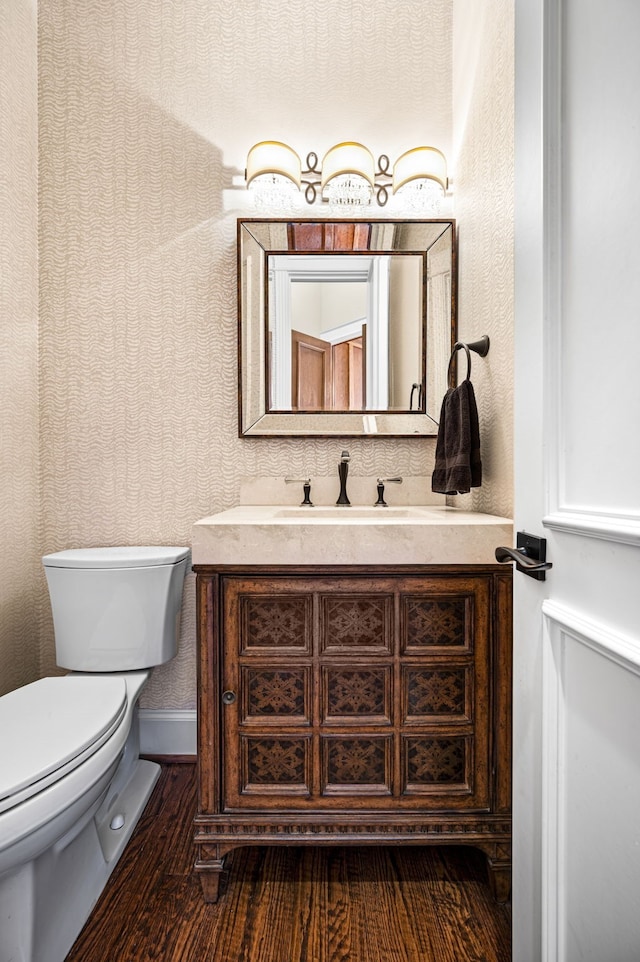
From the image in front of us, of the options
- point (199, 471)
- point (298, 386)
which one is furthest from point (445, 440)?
point (199, 471)

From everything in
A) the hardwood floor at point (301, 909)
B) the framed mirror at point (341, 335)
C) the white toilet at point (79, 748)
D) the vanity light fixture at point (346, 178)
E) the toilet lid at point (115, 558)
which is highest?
the vanity light fixture at point (346, 178)

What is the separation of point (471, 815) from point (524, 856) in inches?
15.5

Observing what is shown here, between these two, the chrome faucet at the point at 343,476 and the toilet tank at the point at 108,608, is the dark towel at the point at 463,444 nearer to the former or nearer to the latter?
the chrome faucet at the point at 343,476

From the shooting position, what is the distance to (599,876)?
2.04 feet

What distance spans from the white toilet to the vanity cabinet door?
0.31m

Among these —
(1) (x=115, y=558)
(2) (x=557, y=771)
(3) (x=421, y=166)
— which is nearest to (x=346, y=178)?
(3) (x=421, y=166)

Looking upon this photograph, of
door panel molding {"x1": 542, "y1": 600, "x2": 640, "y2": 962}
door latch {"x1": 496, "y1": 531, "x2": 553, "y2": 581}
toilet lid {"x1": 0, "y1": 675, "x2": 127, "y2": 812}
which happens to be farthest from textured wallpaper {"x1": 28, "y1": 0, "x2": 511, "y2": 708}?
door panel molding {"x1": 542, "y1": 600, "x2": 640, "y2": 962}

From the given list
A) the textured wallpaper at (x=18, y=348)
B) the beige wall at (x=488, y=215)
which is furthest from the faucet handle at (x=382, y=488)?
the textured wallpaper at (x=18, y=348)

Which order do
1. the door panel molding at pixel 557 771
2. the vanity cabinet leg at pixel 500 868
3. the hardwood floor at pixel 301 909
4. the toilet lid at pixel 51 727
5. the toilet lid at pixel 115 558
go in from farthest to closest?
the toilet lid at pixel 115 558
the vanity cabinet leg at pixel 500 868
the hardwood floor at pixel 301 909
the toilet lid at pixel 51 727
the door panel molding at pixel 557 771

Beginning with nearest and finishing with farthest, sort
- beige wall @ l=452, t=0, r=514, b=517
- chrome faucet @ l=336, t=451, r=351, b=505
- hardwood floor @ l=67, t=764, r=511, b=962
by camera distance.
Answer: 1. hardwood floor @ l=67, t=764, r=511, b=962
2. beige wall @ l=452, t=0, r=514, b=517
3. chrome faucet @ l=336, t=451, r=351, b=505

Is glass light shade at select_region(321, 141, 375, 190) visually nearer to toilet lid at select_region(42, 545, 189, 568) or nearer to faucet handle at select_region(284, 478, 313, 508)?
faucet handle at select_region(284, 478, 313, 508)

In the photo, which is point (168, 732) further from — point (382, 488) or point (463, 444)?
point (463, 444)

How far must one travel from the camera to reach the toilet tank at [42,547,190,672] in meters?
1.52

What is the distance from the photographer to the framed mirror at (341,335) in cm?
179
